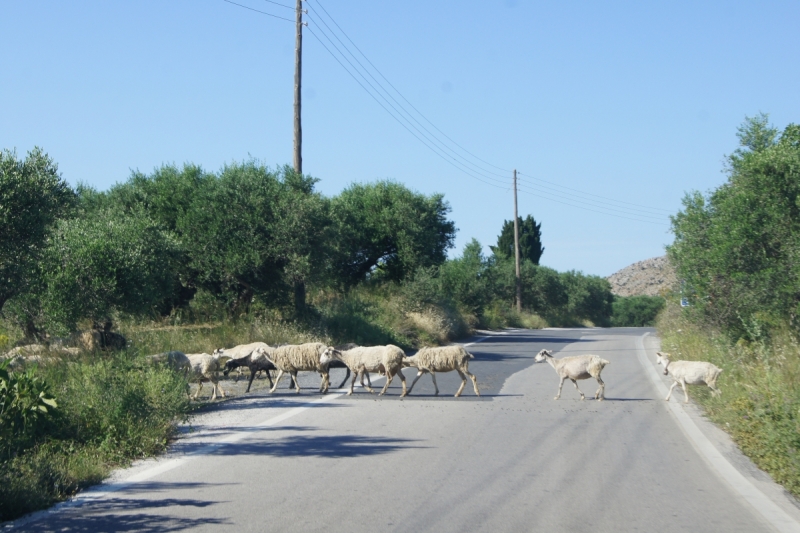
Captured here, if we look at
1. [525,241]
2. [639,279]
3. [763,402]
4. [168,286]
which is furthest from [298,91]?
[639,279]

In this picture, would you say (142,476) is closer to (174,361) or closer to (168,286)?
(174,361)

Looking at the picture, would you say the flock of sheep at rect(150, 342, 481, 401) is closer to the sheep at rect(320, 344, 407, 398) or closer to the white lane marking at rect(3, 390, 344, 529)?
the sheep at rect(320, 344, 407, 398)

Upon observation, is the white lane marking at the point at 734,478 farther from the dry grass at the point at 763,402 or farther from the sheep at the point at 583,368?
the sheep at the point at 583,368

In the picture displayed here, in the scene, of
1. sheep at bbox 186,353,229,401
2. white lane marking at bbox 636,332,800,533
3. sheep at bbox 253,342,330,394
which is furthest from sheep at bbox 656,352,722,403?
sheep at bbox 186,353,229,401

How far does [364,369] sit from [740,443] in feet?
24.4

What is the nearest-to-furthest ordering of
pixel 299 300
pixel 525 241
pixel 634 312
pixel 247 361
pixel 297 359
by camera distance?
pixel 297 359 < pixel 247 361 < pixel 299 300 < pixel 525 241 < pixel 634 312

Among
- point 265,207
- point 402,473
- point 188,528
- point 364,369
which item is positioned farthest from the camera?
point 265,207

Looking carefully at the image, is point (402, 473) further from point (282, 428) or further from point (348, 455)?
point (282, 428)

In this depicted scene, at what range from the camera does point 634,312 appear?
93688mm

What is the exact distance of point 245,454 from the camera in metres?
9.73

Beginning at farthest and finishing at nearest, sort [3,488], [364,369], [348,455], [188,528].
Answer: [364,369]
[348,455]
[3,488]
[188,528]

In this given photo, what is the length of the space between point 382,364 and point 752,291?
25.1 ft

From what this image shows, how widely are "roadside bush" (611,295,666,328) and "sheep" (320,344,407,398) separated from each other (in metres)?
78.1

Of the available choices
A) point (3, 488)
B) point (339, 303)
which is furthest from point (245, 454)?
point (339, 303)
